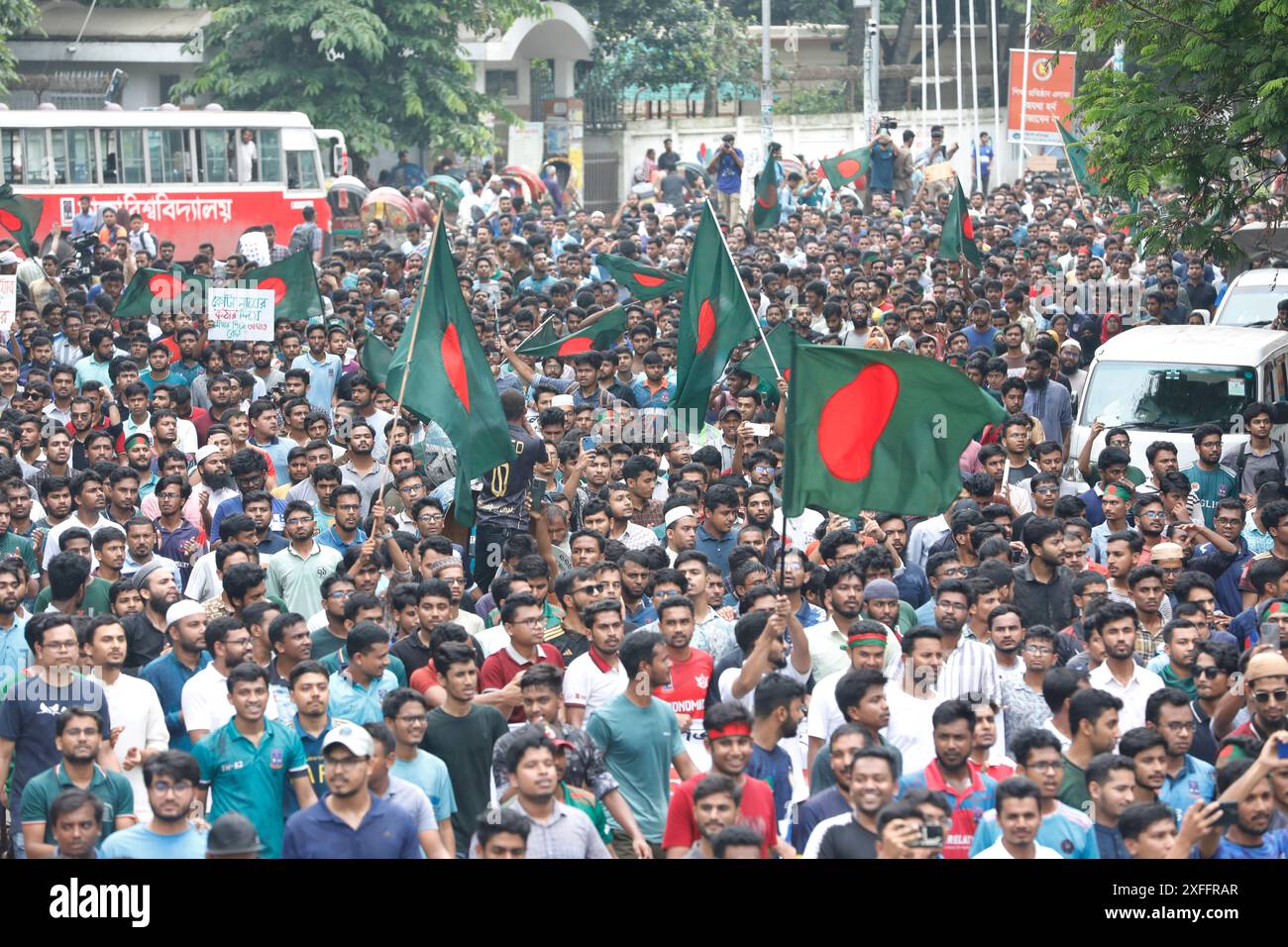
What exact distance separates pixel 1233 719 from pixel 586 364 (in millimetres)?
7189

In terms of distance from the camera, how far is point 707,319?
458 inches

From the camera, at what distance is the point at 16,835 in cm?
730

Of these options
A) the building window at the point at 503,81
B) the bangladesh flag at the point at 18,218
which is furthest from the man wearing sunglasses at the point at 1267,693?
the building window at the point at 503,81

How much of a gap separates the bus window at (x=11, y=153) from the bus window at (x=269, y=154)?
138 inches

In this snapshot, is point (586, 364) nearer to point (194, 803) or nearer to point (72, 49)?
point (194, 803)

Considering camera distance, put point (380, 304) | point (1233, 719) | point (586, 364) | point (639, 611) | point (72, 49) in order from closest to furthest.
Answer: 1. point (1233, 719)
2. point (639, 611)
3. point (586, 364)
4. point (380, 304)
5. point (72, 49)

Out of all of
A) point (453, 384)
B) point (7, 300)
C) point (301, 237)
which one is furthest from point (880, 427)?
point (301, 237)

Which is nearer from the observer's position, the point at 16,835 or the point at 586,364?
the point at 16,835

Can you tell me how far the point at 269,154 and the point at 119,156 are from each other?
240 cm

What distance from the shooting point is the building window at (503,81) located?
1719 inches

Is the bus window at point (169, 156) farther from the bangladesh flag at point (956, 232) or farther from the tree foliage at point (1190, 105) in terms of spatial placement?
the tree foliage at point (1190, 105)

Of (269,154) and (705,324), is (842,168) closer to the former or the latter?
(269,154)

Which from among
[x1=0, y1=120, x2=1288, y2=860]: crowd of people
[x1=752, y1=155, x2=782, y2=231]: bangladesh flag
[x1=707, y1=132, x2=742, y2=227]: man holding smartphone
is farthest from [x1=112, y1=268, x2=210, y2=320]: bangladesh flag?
[x1=707, y1=132, x2=742, y2=227]: man holding smartphone
